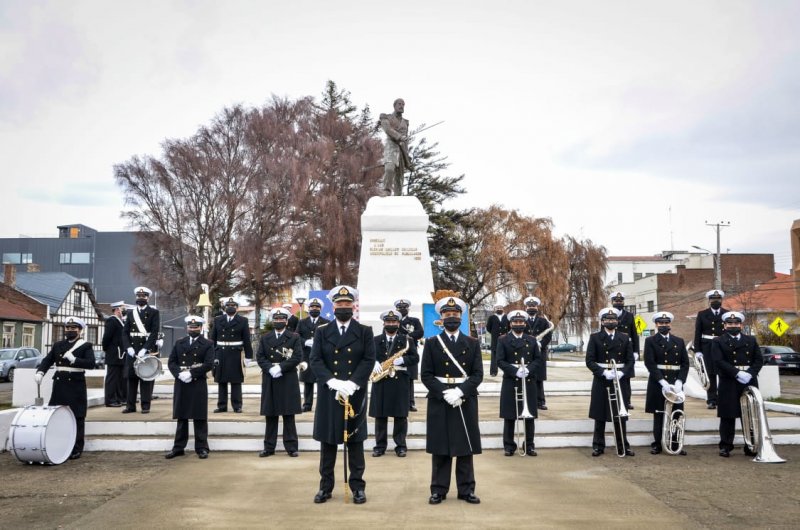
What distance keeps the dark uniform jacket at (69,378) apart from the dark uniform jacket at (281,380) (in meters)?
2.47

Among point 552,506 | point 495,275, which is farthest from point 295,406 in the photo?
point 495,275

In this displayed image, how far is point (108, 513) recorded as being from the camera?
684cm

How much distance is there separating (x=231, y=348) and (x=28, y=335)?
122ft

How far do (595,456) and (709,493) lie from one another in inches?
84.1

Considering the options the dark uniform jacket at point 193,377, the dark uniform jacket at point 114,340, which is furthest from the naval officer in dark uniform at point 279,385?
the dark uniform jacket at point 114,340

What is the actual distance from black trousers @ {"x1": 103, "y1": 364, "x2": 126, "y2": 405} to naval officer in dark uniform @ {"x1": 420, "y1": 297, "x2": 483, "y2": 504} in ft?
27.3

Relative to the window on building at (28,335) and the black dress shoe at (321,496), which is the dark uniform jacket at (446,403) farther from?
the window on building at (28,335)

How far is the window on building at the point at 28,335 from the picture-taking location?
42319 millimetres

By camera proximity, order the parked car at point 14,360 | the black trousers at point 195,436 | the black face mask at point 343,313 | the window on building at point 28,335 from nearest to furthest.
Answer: the black face mask at point 343,313 < the black trousers at point 195,436 < the parked car at point 14,360 < the window on building at point 28,335

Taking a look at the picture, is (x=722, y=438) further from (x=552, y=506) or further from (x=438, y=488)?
(x=438, y=488)

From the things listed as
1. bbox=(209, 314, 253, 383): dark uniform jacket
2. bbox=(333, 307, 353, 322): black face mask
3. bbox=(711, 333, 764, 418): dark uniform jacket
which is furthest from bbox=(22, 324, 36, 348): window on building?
bbox=(711, 333, 764, 418): dark uniform jacket

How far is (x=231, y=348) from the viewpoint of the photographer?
39.3ft

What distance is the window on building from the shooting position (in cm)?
4232

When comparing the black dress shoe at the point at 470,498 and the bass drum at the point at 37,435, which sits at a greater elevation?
the bass drum at the point at 37,435
